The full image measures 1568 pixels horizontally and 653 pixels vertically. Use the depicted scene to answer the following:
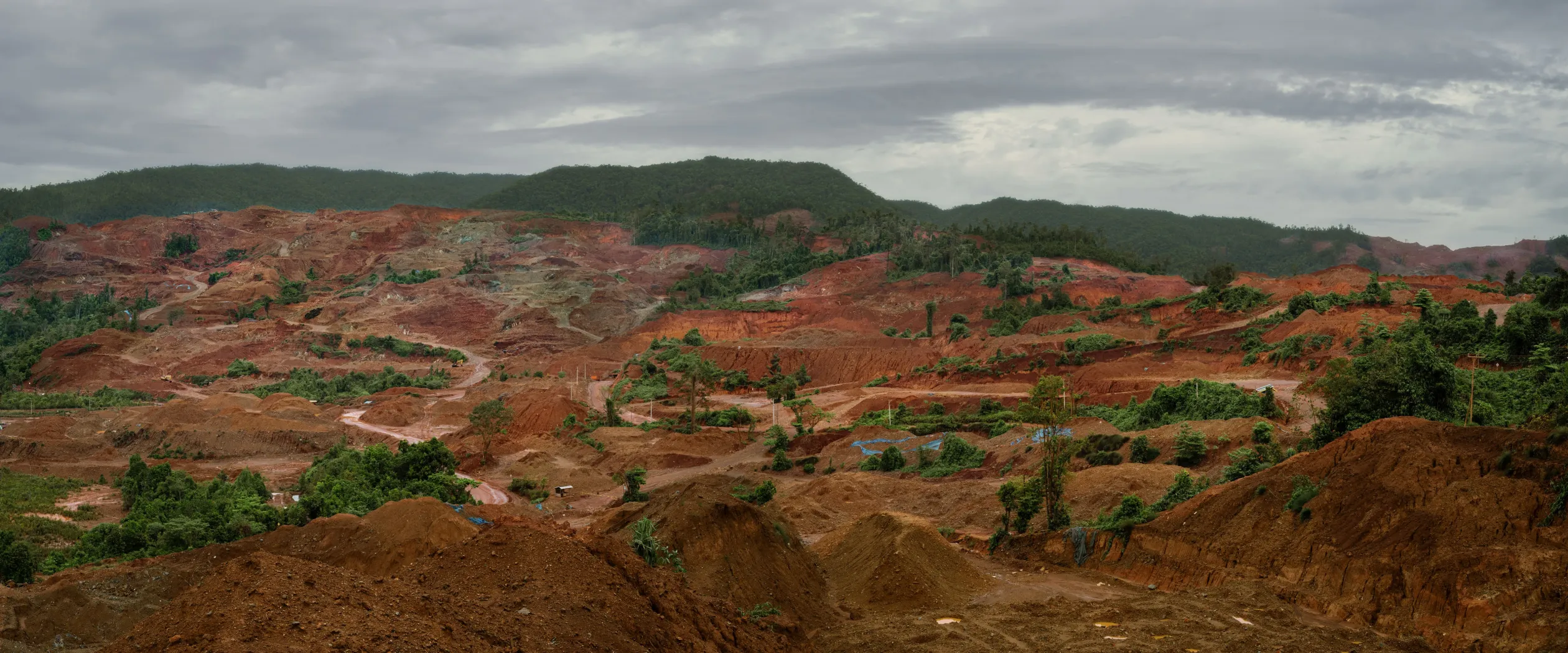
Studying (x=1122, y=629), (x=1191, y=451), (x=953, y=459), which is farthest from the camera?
(x=953, y=459)

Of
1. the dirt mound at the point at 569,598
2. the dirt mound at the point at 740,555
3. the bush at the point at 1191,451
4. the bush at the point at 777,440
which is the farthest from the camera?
the bush at the point at 777,440

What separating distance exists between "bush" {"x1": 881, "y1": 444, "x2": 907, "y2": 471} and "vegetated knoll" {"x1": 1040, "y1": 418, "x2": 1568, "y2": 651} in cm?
1331

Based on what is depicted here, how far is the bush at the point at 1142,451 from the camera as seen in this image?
2986 cm

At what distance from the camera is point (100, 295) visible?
94625 mm

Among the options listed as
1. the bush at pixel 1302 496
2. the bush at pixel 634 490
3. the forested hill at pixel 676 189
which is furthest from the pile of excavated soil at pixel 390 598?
the forested hill at pixel 676 189

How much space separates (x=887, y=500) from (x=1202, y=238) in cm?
14917

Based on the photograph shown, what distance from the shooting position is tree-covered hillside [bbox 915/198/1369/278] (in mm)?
142125

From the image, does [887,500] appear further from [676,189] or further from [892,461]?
[676,189]

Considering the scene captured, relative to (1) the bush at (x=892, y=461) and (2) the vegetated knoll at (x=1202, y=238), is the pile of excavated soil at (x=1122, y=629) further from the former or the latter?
(2) the vegetated knoll at (x=1202, y=238)

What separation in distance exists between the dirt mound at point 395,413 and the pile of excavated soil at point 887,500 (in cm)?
2764

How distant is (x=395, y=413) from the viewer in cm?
5459

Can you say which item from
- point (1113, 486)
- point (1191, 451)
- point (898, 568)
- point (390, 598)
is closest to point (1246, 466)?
point (1113, 486)

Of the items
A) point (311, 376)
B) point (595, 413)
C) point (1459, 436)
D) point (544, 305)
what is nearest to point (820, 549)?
point (1459, 436)

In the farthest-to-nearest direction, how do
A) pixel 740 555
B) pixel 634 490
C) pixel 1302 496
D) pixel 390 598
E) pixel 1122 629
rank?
1. pixel 634 490
2. pixel 1302 496
3. pixel 740 555
4. pixel 1122 629
5. pixel 390 598
